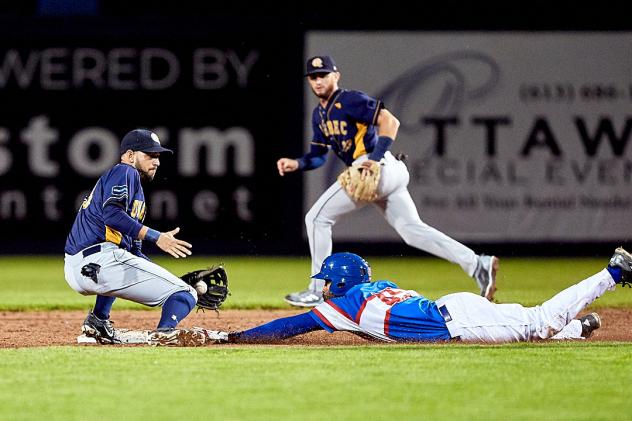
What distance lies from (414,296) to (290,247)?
318 inches

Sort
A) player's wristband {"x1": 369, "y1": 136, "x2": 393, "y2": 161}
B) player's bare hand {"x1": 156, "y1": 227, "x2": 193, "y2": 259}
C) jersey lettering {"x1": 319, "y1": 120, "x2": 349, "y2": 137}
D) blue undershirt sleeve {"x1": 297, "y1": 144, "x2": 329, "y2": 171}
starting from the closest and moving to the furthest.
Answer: player's bare hand {"x1": 156, "y1": 227, "x2": 193, "y2": 259}
player's wristband {"x1": 369, "y1": 136, "x2": 393, "y2": 161}
jersey lettering {"x1": 319, "y1": 120, "x2": 349, "y2": 137}
blue undershirt sleeve {"x1": 297, "y1": 144, "x2": 329, "y2": 171}

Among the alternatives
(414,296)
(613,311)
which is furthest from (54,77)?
(414,296)

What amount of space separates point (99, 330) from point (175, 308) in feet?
1.99

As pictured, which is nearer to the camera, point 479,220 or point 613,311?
point 613,311

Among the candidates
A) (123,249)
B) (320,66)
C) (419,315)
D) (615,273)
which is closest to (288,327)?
(419,315)

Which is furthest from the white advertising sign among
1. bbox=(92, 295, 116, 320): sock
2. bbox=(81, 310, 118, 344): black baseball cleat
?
bbox=(81, 310, 118, 344): black baseball cleat

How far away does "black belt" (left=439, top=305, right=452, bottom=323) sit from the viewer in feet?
23.0

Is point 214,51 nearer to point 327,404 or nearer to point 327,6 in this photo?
point 327,6

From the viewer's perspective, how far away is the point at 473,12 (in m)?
15.6

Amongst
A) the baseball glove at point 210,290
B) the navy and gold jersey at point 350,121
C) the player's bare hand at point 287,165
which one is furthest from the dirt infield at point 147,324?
the navy and gold jersey at point 350,121

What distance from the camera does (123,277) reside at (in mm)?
7195

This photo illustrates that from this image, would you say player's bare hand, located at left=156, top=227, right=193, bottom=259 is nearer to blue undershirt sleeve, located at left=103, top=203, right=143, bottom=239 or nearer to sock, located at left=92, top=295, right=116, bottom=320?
blue undershirt sleeve, located at left=103, top=203, right=143, bottom=239

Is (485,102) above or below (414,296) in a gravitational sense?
above

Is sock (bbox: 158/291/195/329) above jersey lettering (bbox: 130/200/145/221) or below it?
below
